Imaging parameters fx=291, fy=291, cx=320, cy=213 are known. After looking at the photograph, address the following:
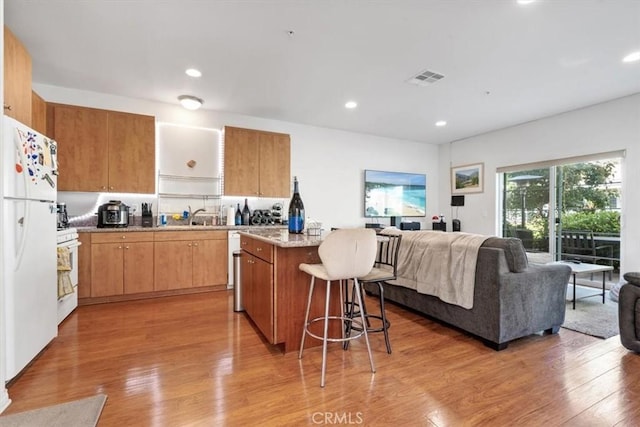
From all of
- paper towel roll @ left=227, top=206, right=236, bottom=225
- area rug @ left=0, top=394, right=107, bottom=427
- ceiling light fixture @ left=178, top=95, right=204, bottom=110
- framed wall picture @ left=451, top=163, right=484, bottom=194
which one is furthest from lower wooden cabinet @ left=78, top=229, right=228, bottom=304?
framed wall picture @ left=451, top=163, right=484, bottom=194

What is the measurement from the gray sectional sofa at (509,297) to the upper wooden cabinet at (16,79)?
13.3ft

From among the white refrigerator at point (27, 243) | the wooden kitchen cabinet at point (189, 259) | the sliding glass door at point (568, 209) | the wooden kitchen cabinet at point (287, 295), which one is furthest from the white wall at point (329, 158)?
the wooden kitchen cabinet at point (287, 295)

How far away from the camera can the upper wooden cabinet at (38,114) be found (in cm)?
307

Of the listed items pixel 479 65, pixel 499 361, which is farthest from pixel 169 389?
pixel 479 65

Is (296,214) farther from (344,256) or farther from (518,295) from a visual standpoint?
(518,295)

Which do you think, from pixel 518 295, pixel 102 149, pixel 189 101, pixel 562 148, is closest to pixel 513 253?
pixel 518 295

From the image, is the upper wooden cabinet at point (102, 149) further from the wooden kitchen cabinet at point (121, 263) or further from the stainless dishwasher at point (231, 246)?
the stainless dishwasher at point (231, 246)

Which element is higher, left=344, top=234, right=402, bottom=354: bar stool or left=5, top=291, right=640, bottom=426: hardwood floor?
left=344, top=234, right=402, bottom=354: bar stool

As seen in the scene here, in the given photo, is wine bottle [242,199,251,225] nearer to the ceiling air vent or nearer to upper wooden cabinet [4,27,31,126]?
upper wooden cabinet [4,27,31,126]

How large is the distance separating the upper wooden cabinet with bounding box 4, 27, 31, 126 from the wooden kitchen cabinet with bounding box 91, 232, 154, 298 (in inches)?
61.0

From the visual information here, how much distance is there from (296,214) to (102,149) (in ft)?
9.60

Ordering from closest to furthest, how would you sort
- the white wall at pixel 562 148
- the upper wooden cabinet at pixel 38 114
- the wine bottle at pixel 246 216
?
the upper wooden cabinet at pixel 38 114 < the white wall at pixel 562 148 < the wine bottle at pixel 246 216

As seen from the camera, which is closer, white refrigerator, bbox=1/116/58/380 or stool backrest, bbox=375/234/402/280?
white refrigerator, bbox=1/116/58/380

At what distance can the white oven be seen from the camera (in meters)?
2.94
